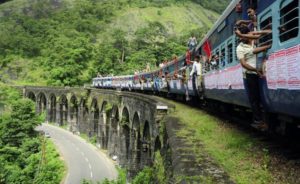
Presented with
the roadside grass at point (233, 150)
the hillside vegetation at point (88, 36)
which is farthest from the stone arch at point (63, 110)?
the roadside grass at point (233, 150)

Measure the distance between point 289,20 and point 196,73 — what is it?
960cm

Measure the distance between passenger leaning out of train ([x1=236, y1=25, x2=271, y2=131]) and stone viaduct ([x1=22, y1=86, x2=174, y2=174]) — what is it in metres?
5.82

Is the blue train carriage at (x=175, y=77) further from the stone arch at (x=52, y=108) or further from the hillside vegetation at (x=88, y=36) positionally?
the hillside vegetation at (x=88, y=36)

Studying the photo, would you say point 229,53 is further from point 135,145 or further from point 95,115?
point 95,115

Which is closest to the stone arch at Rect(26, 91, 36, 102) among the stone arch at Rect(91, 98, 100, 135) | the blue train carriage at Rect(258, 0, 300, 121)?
the stone arch at Rect(91, 98, 100, 135)

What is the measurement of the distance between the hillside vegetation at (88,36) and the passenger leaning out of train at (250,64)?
66511 mm

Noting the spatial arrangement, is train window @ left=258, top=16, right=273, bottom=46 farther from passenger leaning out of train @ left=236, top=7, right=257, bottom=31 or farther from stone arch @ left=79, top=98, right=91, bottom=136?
stone arch @ left=79, top=98, right=91, bottom=136

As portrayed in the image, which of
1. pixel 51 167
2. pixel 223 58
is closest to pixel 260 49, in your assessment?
pixel 223 58

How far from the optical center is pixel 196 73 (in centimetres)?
1566

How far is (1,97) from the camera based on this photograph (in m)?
61.1

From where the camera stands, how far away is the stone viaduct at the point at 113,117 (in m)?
19.5

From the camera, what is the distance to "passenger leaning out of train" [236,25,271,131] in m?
7.06

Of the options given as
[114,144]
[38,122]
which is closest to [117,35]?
[38,122]

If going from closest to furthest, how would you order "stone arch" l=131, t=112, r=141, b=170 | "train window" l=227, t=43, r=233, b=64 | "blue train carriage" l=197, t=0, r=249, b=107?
"blue train carriage" l=197, t=0, r=249, b=107 → "train window" l=227, t=43, r=233, b=64 → "stone arch" l=131, t=112, r=141, b=170
